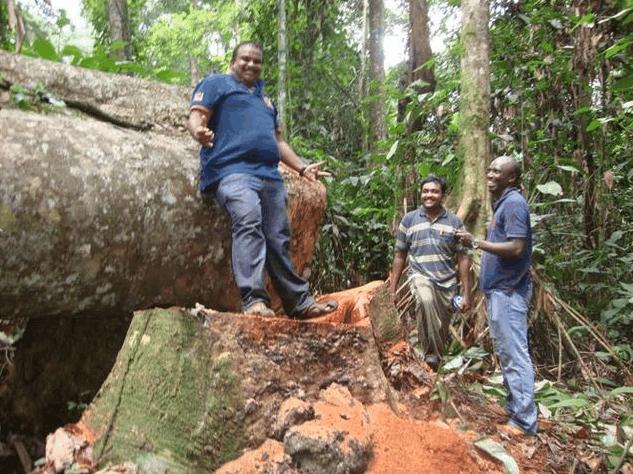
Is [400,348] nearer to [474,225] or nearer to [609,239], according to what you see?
[474,225]

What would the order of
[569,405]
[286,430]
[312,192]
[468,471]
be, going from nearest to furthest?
[286,430] → [468,471] → [312,192] → [569,405]

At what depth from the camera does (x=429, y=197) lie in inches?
213

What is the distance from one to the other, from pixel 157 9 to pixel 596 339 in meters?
19.2

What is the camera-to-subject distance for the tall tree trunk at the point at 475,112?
231 inches

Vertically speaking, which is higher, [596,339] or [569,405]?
[596,339]

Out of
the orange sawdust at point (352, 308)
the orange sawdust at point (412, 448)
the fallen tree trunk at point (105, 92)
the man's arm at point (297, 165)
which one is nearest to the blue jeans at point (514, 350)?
the orange sawdust at point (352, 308)

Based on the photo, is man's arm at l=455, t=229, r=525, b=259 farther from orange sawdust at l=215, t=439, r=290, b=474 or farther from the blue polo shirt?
orange sawdust at l=215, t=439, r=290, b=474

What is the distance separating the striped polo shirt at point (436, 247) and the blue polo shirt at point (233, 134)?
2.39 meters

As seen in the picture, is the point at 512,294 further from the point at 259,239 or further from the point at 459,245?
the point at 259,239

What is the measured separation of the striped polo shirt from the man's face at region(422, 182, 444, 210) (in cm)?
11

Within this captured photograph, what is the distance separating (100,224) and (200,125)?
80 cm

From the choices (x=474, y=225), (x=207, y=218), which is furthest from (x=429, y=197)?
(x=207, y=218)

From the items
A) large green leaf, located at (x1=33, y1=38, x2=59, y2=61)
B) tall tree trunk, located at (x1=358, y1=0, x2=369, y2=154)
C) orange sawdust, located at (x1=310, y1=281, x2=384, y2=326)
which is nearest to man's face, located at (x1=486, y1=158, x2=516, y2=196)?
orange sawdust, located at (x1=310, y1=281, x2=384, y2=326)

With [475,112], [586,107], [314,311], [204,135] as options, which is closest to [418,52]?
[475,112]
